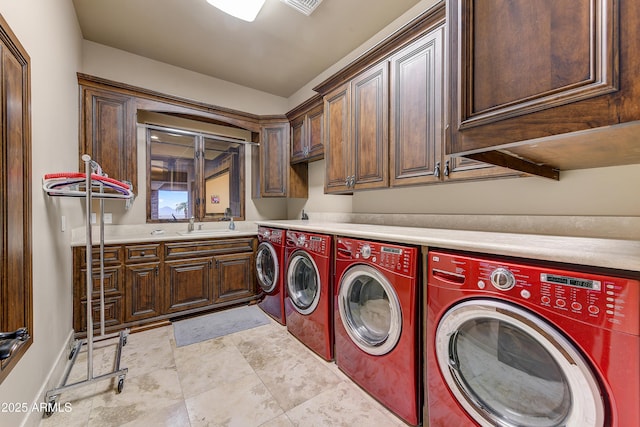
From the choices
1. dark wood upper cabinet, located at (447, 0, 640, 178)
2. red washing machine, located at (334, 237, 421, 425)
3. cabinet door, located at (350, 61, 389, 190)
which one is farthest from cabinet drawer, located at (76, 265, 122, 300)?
dark wood upper cabinet, located at (447, 0, 640, 178)

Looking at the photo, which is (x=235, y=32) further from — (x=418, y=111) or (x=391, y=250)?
(x=391, y=250)

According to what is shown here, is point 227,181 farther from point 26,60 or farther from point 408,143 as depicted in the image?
point 408,143

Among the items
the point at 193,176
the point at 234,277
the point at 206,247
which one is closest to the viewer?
the point at 206,247

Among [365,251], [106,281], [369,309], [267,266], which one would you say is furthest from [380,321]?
[106,281]

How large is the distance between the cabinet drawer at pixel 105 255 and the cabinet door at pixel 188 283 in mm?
422

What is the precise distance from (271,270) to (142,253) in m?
1.29

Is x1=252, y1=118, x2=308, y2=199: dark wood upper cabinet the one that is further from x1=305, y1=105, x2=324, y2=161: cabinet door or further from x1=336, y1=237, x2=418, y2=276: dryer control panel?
x1=336, y1=237, x2=418, y2=276: dryer control panel

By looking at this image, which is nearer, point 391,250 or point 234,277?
point 391,250

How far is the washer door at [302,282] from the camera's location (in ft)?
7.09

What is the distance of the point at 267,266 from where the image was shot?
2.99m

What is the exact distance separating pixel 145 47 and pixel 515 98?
3586 millimetres

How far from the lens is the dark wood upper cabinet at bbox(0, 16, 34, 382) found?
3.58ft

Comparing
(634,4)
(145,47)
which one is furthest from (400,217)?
(145,47)

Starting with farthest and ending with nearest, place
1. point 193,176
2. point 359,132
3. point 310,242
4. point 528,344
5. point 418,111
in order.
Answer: point 193,176 < point 359,132 < point 310,242 < point 418,111 < point 528,344
